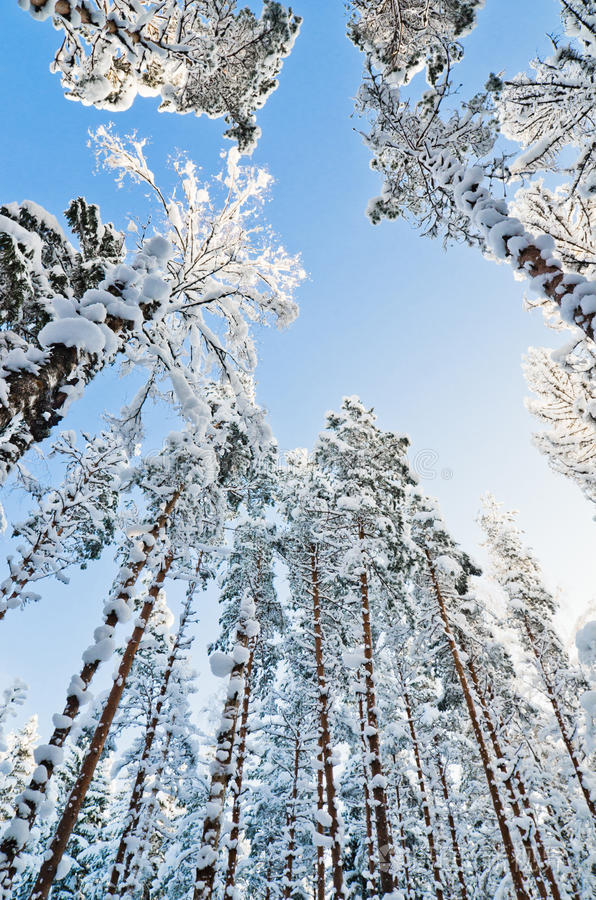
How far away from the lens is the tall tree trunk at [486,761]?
10.1 meters

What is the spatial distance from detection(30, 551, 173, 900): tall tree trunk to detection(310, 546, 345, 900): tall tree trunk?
4.89 m

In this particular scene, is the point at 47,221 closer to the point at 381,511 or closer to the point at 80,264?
the point at 80,264

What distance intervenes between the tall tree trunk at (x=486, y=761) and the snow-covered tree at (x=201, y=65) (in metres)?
13.5

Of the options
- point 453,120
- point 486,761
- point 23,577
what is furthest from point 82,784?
point 453,120

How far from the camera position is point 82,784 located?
6332 millimetres

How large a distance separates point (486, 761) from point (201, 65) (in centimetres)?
1638

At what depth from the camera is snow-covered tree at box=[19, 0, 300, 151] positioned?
5598 mm

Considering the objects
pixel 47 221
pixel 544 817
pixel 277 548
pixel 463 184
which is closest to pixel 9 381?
pixel 47 221

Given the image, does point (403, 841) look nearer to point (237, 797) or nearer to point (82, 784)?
point (237, 797)

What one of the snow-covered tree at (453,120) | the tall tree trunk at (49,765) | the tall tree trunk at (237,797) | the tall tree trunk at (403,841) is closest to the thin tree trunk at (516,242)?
Result: the snow-covered tree at (453,120)

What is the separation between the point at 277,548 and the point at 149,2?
14069 millimetres

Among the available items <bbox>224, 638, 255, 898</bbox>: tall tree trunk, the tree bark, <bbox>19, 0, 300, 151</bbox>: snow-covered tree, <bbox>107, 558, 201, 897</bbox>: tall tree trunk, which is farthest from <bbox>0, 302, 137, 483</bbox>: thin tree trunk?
<bbox>107, 558, 201, 897</bbox>: tall tree trunk

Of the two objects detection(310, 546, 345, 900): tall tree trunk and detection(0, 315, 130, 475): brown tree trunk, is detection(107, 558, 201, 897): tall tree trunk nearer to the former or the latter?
detection(310, 546, 345, 900): tall tree trunk

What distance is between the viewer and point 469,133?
7324 mm
